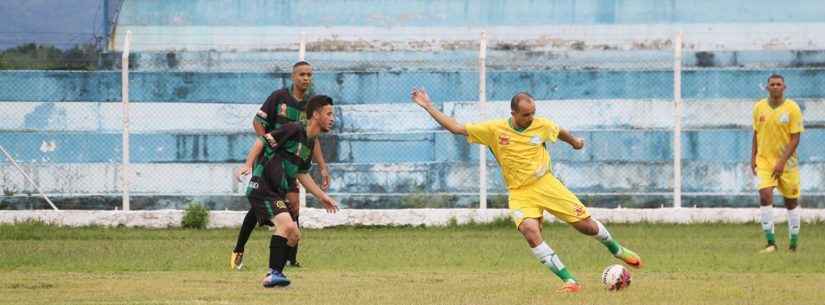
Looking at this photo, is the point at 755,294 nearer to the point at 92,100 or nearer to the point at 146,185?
the point at 146,185

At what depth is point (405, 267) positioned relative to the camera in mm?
15328

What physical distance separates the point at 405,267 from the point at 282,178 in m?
2.72

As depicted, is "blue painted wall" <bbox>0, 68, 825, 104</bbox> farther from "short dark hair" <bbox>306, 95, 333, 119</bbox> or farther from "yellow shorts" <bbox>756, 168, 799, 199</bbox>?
"short dark hair" <bbox>306, 95, 333, 119</bbox>

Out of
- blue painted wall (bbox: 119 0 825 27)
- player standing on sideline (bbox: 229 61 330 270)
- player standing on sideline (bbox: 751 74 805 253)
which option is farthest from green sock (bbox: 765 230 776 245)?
blue painted wall (bbox: 119 0 825 27)

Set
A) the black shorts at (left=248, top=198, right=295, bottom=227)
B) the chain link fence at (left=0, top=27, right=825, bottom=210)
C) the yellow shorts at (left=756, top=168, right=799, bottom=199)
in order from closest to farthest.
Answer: the black shorts at (left=248, top=198, right=295, bottom=227) < the yellow shorts at (left=756, top=168, right=799, bottom=199) < the chain link fence at (left=0, top=27, right=825, bottom=210)

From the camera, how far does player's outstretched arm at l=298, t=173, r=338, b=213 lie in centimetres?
1289

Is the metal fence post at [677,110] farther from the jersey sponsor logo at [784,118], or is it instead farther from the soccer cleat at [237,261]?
the soccer cleat at [237,261]

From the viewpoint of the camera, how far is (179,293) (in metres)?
12.0

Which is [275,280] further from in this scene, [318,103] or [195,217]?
[195,217]

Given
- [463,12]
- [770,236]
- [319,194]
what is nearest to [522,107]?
[319,194]

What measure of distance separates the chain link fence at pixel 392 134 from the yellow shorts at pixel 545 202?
29.5 ft

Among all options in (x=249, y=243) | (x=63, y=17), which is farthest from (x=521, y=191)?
(x=63, y=17)

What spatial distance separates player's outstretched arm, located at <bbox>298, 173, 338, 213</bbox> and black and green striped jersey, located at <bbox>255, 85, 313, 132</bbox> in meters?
1.65

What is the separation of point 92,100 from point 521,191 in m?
12.4
